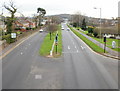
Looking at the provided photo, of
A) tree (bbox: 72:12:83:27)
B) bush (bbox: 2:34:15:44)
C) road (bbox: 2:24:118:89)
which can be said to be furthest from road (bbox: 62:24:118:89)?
tree (bbox: 72:12:83:27)

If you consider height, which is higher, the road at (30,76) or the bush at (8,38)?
the bush at (8,38)

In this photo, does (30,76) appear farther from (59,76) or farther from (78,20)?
(78,20)

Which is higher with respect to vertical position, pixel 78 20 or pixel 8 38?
pixel 78 20

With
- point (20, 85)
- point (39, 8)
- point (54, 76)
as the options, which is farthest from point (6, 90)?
point (39, 8)

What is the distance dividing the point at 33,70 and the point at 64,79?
11.6ft

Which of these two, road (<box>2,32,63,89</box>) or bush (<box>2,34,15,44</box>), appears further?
bush (<box>2,34,15,44</box>)

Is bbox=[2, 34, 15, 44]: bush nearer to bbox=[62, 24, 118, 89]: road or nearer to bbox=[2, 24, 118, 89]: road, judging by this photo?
bbox=[2, 24, 118, 89]: road

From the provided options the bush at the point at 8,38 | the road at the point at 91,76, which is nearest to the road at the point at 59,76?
the road at the point at 91,76

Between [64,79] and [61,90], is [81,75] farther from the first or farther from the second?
[61,90]

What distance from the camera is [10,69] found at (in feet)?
46.2

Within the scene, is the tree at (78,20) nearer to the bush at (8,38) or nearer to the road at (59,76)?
the bush at (8,38)

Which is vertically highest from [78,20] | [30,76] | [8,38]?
[78,20]

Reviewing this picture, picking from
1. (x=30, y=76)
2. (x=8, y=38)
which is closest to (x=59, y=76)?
(x=30, y=76)

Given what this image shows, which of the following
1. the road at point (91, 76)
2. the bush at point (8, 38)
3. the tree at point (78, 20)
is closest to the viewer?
the road at point (91, 76)
